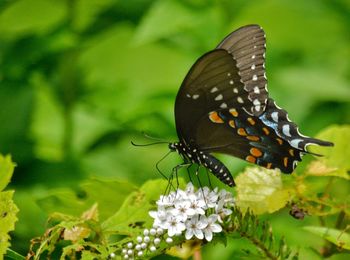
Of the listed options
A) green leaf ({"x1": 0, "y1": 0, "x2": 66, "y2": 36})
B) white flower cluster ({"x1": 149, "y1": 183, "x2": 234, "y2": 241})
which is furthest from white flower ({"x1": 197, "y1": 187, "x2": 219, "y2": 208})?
green leaf ({"x1": 0, "y1": 0, "x2": 66, "y2": 36})

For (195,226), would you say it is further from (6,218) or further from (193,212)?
(6,218)

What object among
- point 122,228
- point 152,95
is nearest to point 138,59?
point 152,95

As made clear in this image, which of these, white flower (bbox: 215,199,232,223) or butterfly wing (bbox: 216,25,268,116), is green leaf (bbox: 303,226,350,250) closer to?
white flower (bbox: 215,199,232,223)

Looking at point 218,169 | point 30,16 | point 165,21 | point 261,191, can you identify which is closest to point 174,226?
point 261,191

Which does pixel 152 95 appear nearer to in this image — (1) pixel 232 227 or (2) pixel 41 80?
(2) pixel 41 80

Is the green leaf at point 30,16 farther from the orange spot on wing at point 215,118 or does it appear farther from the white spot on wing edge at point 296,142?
the white spot on wing edge at point 296,142
